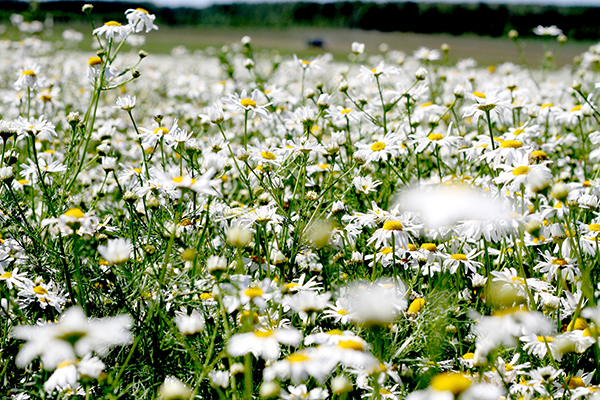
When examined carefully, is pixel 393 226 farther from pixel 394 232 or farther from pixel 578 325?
pixel 578 325

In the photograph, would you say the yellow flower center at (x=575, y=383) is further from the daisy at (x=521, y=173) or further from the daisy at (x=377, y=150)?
the daisy at (x=377, y=150)

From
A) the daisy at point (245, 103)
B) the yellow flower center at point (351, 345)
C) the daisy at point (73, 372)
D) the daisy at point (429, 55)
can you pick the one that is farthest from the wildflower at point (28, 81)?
the daisy at point (429, 55)

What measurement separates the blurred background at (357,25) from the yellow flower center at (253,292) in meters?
4.53

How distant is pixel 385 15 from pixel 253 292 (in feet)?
163

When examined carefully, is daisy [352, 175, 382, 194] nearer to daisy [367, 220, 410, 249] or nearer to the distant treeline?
daisy [367, 220, 410, 249]

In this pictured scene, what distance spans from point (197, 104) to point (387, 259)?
367 centimetres

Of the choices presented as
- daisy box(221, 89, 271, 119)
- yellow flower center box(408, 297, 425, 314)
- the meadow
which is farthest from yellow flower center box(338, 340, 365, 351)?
daisy box(221, 89, 271, 119)

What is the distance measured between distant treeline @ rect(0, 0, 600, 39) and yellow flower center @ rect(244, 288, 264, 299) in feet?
68.8

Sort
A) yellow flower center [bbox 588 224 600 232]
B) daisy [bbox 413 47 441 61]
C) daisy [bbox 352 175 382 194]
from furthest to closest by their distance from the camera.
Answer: daisy [bbox 413 47 441 61] < daisy [bbox 352 175 382 194] < yellow flower center [bbox 588 224 600 232]

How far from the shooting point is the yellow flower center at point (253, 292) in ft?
3.88

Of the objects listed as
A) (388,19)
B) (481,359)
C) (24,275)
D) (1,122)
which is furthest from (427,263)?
(388,19)

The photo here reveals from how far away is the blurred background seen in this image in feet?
69.1

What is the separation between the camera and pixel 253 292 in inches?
46.7

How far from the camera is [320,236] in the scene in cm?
164
